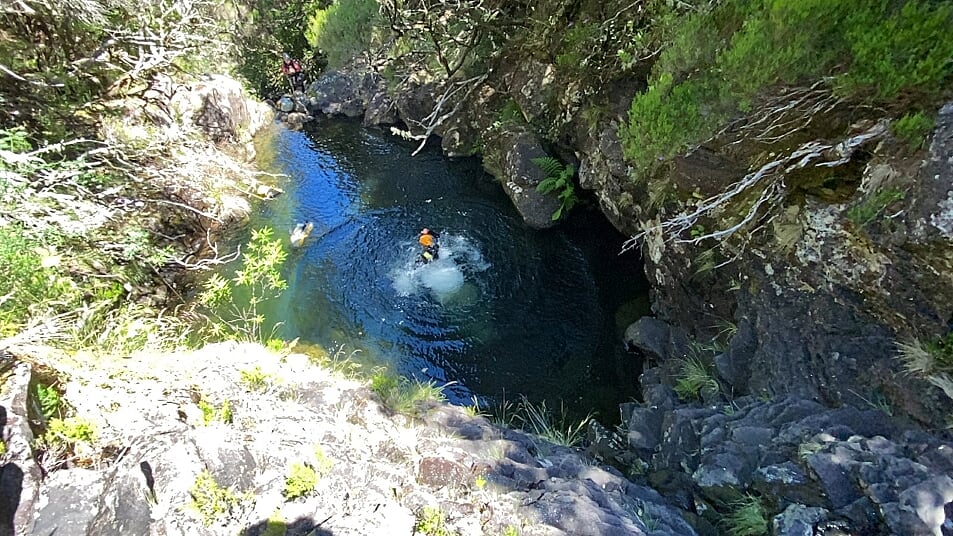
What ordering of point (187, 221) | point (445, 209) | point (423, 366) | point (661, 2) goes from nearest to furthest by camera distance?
point (661, 2) → point (187, 221) → point (423, 366) → point (445, 209)

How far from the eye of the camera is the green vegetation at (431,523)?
3.16 metres

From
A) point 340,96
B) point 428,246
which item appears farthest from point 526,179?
point 340,96

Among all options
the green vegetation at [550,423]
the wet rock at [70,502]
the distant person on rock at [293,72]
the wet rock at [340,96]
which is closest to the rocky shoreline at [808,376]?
the green vegetation at [550,423]

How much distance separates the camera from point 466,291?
9297 mm

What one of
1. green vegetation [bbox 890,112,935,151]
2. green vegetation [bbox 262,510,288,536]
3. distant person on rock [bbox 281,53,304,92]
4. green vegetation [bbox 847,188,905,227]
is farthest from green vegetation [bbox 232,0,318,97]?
green vegetation [bbox 890,112,935,151]

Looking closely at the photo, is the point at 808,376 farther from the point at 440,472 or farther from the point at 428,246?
the point at 428,246

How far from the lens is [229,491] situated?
2924 millimetres

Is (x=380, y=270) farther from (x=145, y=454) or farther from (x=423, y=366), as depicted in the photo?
(x=145, y=454)

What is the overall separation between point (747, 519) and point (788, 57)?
11.8ft

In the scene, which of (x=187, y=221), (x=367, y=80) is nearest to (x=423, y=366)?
(x=187, y=221)

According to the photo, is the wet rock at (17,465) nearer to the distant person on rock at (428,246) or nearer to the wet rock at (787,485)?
the wet rock at (787,485)

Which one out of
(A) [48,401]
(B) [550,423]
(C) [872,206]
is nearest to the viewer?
(A) [48,401]

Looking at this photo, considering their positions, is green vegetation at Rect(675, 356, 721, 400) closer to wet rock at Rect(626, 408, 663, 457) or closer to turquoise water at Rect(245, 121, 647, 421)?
wet rock at Rect(626, 408, 663, 457)

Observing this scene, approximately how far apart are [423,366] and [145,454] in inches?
206
